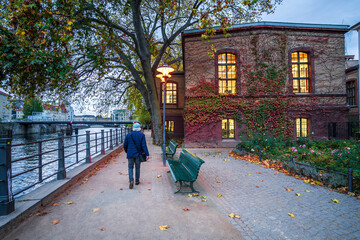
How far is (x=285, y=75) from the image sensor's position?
44.0 feet

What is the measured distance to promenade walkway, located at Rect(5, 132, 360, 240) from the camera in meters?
3.00

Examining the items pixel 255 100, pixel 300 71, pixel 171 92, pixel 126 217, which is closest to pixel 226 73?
pixel 255 100

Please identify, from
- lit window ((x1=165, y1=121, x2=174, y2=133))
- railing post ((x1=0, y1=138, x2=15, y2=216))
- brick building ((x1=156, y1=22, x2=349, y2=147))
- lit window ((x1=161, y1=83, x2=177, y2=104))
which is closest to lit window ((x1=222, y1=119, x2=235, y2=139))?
brick building ((x1=156, y1=22, x2=349, y2=147))

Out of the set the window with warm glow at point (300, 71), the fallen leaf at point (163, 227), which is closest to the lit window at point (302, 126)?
the window with warm glow at point (300, 71)

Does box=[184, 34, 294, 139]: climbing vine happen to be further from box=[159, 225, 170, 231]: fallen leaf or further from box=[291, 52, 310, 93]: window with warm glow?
box=[159, 225, 170, 231]: fallen leaf

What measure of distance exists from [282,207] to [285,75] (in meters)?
12.0

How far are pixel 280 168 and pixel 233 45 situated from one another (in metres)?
9.72

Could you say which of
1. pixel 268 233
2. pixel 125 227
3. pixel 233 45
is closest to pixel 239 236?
pixel 268 233

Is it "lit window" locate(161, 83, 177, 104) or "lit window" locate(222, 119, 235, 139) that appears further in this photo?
"lit window" locate(161, 83, 177, 104)

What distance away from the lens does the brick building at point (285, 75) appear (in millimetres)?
13281

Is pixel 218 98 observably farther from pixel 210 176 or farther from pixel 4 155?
pixel 4 155

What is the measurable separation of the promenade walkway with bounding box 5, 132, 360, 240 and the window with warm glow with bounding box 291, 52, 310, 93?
10.5 meters

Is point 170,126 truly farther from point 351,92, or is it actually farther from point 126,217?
point 351,92

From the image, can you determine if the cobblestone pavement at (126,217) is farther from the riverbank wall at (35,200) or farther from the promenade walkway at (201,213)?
the riverbank wall at (35,200)
